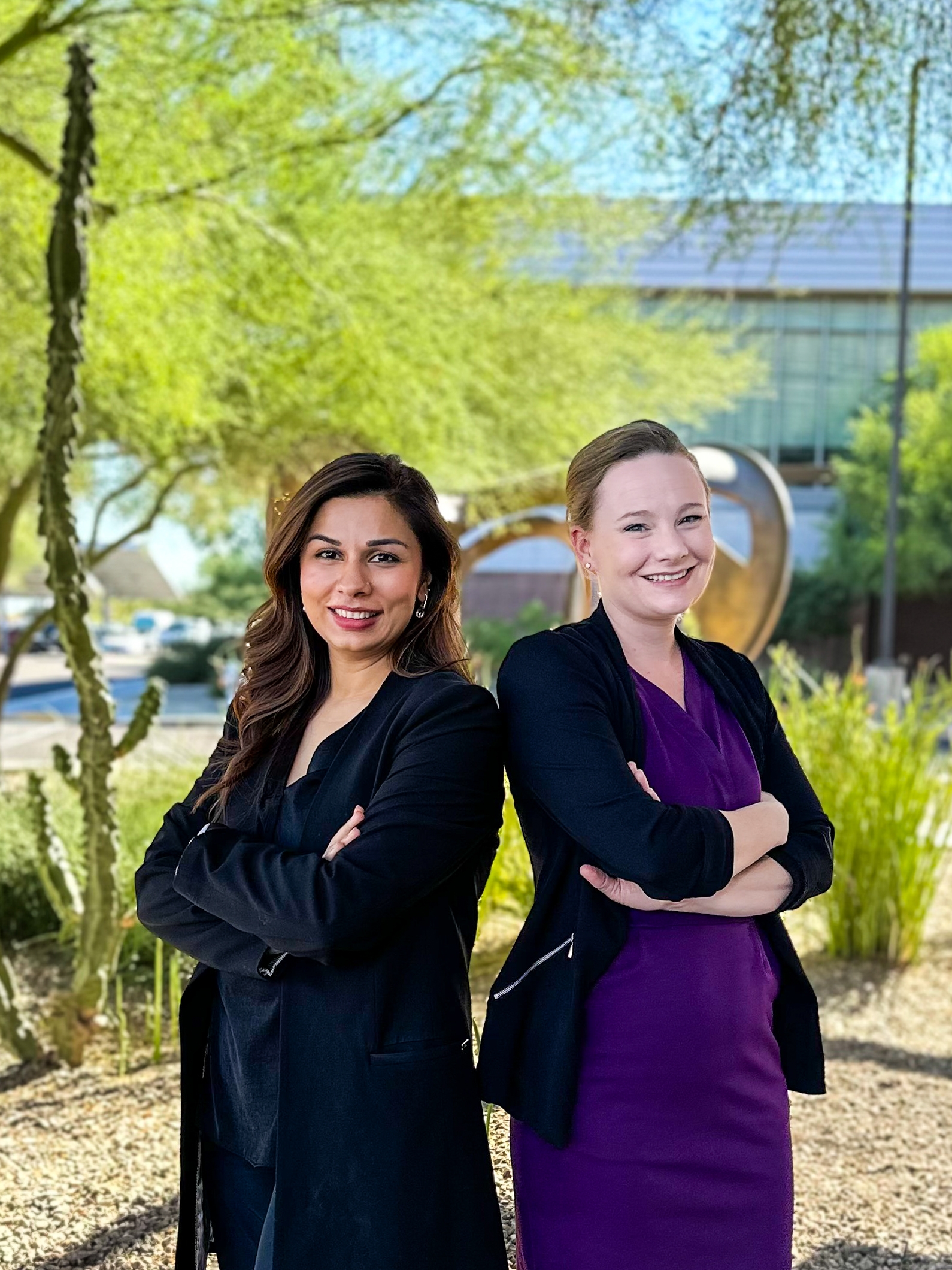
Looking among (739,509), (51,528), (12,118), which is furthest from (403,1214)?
(739,509)

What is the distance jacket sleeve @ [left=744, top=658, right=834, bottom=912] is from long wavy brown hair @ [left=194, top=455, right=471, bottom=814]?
54 centimetres

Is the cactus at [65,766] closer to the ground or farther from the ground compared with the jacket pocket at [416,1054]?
farther from the ground

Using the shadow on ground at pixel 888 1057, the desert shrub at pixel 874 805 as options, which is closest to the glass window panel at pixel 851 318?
the desert shrub at pixel 874 805

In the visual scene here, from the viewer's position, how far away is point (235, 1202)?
2.28 metres

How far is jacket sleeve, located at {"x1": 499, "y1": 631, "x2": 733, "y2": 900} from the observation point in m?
1.99

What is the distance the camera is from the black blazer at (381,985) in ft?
6.66

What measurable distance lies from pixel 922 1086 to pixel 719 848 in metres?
3.49

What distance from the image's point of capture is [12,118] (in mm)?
7492

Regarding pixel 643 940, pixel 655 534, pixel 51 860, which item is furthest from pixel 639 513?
pixel 51 860

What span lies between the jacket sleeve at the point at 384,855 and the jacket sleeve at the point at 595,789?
0.26 feet

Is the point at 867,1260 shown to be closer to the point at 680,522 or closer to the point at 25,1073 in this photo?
the point at 680,522

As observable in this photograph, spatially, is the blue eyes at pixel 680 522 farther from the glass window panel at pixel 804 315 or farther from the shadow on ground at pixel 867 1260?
the glass window panel at pixel 804 315

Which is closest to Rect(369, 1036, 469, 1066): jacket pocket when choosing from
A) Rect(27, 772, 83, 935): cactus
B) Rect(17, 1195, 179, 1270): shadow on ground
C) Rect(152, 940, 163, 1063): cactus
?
Rect(17, 1195, 179, 1270): shadow on ground

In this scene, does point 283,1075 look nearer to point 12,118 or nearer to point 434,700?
point 434,700
